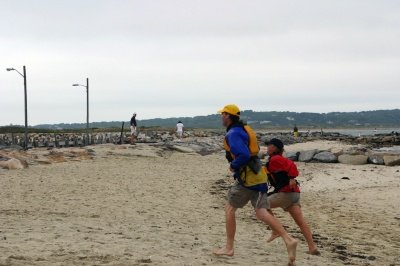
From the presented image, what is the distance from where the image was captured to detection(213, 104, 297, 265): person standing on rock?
645cm

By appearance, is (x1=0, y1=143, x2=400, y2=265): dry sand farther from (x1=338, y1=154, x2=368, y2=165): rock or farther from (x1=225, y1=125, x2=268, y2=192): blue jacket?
(x1=338, y1=154, x2=368, y2=165): rock

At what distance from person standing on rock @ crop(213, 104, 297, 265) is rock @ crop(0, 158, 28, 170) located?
44.4 ft

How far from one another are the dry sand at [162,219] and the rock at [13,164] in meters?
0.68

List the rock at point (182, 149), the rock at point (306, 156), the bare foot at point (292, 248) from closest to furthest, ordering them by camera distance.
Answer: the bare foot at point (292, 248) < the rock at point (306, 156) < the rock at point (182, 149)

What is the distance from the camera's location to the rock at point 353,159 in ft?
81.3

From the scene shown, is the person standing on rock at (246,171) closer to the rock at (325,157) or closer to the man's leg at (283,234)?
the man's leg at (283,234)

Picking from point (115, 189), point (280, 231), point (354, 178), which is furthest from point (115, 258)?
point (354, 178)

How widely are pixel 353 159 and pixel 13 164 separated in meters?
15.4

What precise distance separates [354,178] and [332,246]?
11.5 meters

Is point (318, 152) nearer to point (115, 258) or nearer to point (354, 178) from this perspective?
point (354, 178)

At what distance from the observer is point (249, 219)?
10.5 meters

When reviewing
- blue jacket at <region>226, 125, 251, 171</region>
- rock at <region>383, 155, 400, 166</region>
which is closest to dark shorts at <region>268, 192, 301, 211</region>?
blue jacket at <region>226, 125, 251, 171</region>

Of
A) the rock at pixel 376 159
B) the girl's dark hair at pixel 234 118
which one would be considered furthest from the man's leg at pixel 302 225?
the rock at pixel 376 159

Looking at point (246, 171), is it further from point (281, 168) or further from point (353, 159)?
point (353, 159)
